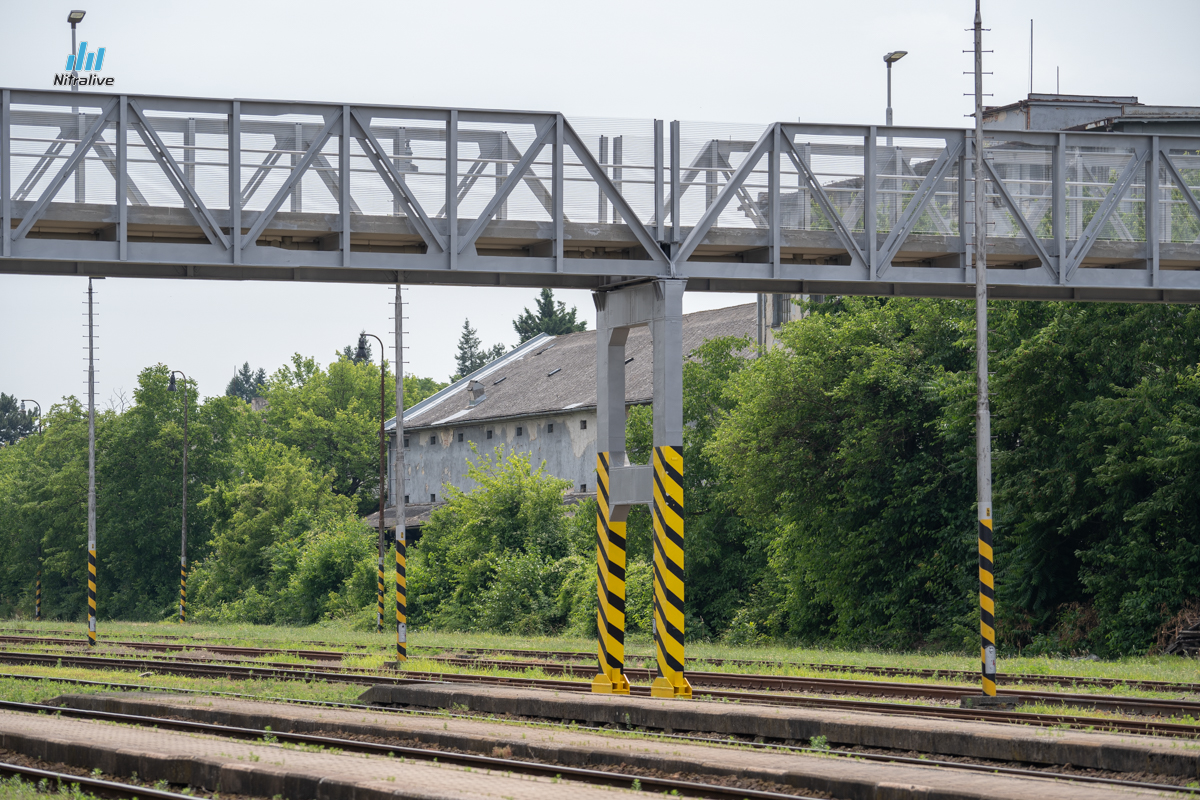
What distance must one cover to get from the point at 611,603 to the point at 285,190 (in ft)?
24.3

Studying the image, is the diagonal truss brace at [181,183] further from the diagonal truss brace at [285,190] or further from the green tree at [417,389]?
the green tree at [417,389]

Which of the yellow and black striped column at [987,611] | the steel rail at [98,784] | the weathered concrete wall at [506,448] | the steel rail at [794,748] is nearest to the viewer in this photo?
the steel rail at [794,748]

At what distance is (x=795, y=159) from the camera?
1986cm

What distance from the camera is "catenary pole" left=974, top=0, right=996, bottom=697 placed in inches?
698

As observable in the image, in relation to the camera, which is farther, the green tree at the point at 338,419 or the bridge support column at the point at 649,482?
the green tree at the point at 338,419

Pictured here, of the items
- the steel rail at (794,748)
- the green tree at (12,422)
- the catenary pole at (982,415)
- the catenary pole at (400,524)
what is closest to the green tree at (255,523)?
the catenary pole at (400,524)

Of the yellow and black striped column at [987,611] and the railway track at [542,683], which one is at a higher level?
the yellow and black striped column at [987,611]

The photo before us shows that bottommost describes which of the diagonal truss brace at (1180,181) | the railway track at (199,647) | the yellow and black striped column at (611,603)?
the railway track at (199,647)

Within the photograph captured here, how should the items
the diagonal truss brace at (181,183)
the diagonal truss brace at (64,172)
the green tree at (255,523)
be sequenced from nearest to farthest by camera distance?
1. the diagonal truss brace at (64,172)
2. the diagonal truss brace at (181,183)
3. the green tree at (255,523)

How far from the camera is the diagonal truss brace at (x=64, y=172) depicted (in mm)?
17719

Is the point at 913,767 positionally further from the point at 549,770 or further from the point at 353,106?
the point at 353,106

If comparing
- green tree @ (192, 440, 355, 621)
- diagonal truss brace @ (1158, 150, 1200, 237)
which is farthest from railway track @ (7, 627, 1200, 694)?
green tree @ (192, 440, 355, 621)

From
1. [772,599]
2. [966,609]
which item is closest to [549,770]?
[966,609]

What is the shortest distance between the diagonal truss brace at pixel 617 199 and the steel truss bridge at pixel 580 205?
1.3 inches
